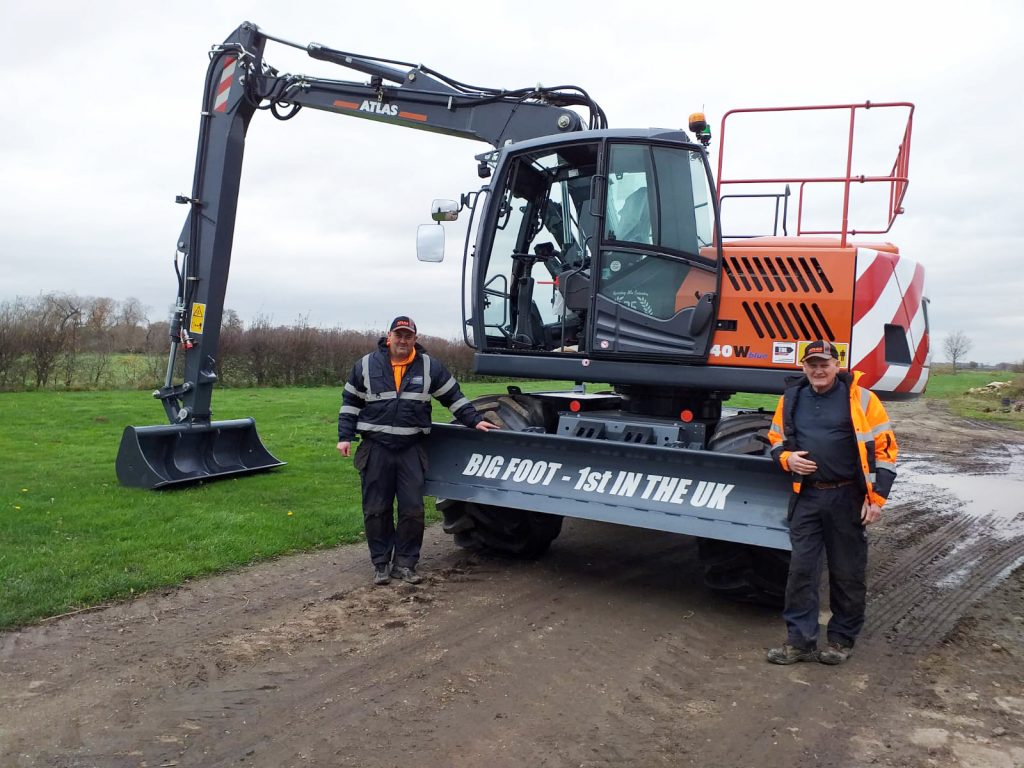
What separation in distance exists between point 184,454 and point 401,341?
3.87 metres

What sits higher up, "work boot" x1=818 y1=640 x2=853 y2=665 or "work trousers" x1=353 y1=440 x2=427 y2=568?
"work trousers" x1=353 y1=440 x2=427 y2=568

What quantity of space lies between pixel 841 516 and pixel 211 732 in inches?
127

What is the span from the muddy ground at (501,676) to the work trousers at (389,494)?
11.7 inches

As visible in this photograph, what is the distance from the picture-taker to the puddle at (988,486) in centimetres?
871

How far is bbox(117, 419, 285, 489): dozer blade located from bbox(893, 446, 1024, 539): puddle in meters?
7.67

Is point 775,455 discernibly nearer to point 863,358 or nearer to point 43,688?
point 863,358

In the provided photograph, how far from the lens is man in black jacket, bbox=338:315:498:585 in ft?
18.3

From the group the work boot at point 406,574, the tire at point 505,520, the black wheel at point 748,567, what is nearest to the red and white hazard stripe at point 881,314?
the black wheel at point 748,567

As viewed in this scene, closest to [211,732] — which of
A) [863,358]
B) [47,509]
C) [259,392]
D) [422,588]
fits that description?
[422,588]

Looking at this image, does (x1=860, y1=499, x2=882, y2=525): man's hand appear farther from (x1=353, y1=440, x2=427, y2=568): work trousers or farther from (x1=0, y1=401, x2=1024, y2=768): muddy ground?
(x1=353, y1=440, x2=427, y2=568): work trousers

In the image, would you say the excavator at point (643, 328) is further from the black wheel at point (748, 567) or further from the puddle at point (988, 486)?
the puddle at point (988, 486)

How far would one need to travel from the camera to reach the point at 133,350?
72.2ft

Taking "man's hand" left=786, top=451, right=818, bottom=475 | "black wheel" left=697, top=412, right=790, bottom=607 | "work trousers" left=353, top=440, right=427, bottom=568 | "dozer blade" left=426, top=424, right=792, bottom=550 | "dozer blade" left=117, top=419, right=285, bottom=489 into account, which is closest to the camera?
"man's hand" left=786, top=451, right=818, bottom=475

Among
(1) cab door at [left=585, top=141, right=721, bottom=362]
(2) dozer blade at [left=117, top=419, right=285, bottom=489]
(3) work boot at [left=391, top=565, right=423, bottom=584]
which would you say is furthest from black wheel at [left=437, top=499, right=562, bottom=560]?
(2) dozer blade at [left=117, top=419, right=285, bottom=489]
